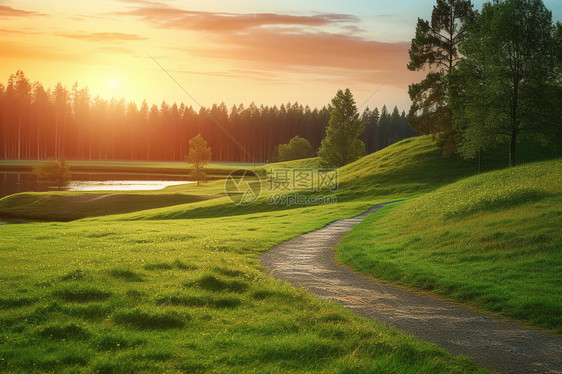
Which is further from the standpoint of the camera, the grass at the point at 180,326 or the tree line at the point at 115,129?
the tree line at the point at 115,129

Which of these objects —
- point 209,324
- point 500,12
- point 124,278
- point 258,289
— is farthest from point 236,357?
point 500,12

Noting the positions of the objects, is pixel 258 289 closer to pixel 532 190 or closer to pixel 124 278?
pixel 124 278

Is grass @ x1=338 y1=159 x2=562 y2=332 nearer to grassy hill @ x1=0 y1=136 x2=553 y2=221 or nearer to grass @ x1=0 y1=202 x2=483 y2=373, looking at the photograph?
grass @ x1=0 y1=202 x2=483 y2=373

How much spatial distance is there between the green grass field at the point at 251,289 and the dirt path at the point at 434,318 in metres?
0.71

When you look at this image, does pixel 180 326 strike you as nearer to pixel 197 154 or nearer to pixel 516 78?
pixel 516 78

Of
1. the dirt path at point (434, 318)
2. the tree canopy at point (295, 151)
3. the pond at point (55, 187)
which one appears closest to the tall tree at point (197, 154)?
the pond at point (55, 187)

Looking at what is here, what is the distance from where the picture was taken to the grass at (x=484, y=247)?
39.5 ft

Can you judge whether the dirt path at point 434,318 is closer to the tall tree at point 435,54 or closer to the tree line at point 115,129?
the tall tree at point 435,54

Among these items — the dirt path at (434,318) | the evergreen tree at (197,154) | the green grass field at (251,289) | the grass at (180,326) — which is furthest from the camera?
the evergreen tree at (197,154)

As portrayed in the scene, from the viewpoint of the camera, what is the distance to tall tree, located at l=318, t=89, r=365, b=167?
7325 cm

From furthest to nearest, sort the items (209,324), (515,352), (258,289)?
1. (258,289)
2. (209,324)
3. (515,352)

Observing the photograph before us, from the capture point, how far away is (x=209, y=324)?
9.12m

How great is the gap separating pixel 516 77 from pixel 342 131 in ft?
116

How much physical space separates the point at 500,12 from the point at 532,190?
24363 millimetres
